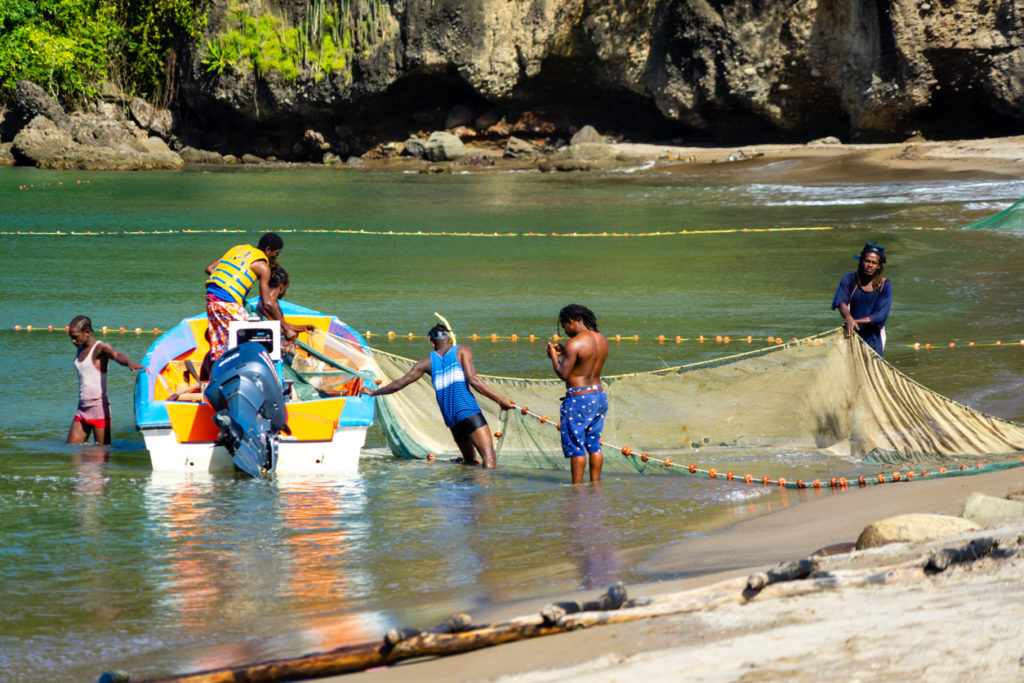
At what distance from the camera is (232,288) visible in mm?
8820

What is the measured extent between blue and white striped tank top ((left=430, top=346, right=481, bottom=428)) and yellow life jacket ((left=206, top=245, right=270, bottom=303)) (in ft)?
5.47

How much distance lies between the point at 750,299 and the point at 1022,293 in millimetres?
3675

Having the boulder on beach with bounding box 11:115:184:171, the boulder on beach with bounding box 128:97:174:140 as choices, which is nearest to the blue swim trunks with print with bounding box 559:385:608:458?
the boulder on beach with bounding box 11:115:184:171

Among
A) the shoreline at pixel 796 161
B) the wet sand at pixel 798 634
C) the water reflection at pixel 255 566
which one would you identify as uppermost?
the shoreline at pixel 796 161

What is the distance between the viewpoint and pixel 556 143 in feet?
141

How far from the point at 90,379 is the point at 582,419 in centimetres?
417

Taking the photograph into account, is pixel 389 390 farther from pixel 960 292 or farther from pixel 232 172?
pixel 232 172

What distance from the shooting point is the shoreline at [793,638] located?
3.67 meters

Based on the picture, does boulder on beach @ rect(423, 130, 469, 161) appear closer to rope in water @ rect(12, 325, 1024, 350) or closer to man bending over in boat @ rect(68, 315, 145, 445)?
rope in water @ rect(12, 325, 1024, 350)

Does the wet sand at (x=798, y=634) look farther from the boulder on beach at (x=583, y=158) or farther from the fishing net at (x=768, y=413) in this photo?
the boulder on beach at (x=583, y=158)

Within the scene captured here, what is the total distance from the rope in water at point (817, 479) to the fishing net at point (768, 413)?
9cm

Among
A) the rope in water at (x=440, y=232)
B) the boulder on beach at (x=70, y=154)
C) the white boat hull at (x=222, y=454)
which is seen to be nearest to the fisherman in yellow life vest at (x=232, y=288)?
the white boat hull at (x=222, y=454)

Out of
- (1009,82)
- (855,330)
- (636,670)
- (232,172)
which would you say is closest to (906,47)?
(1009,82)

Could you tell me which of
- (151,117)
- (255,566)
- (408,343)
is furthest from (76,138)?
(255,566)
